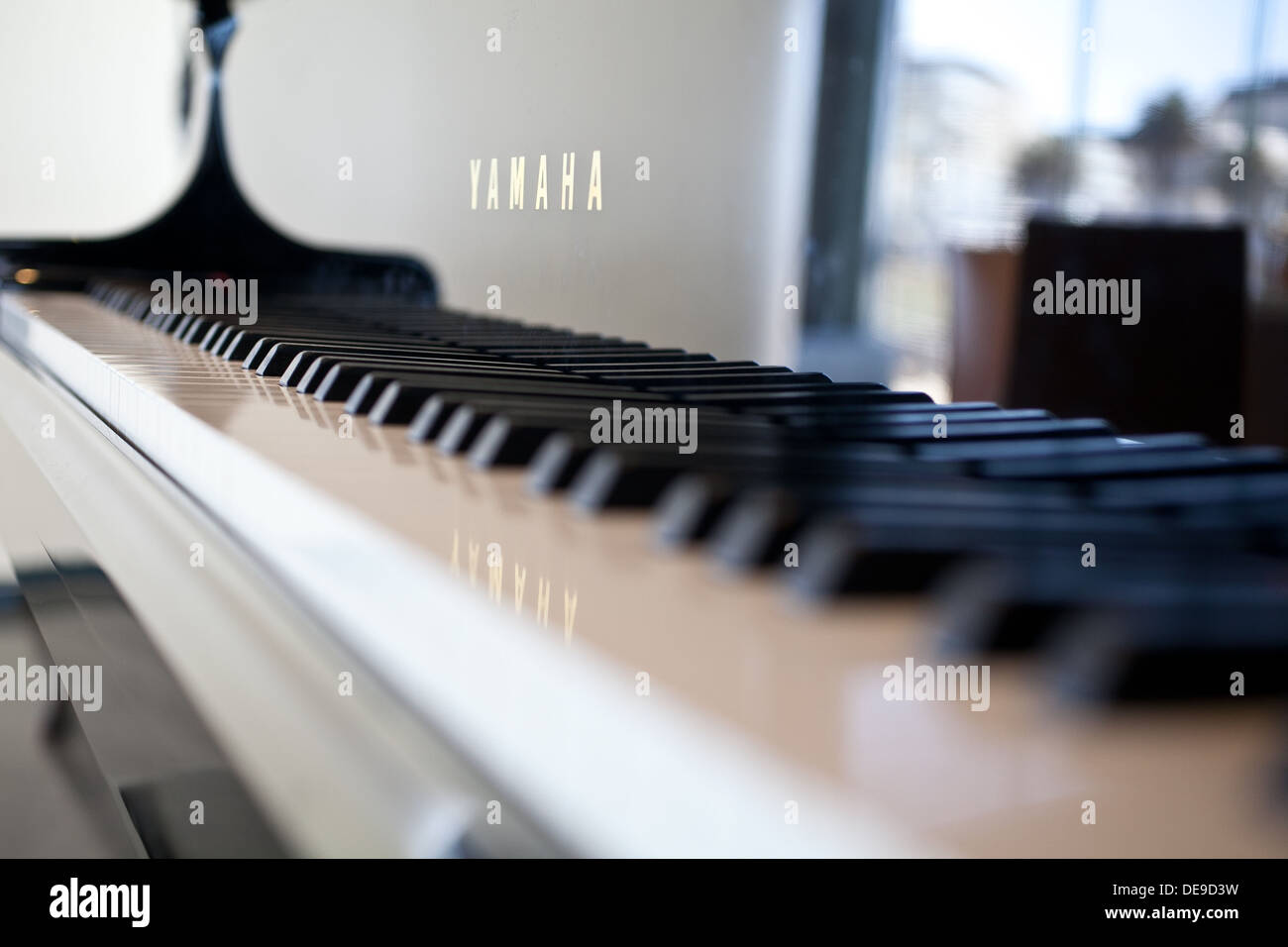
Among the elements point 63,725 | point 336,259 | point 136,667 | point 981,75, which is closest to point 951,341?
point 336,259

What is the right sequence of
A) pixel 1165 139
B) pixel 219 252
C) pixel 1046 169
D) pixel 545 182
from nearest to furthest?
pixel 545 182
pixel 219 252
pixel 1165 139
pixel 1046 169

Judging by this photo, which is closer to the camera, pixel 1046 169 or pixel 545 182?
pixel 545 182

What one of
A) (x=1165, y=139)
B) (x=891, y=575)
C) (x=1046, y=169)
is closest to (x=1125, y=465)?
(x=891, y=575)

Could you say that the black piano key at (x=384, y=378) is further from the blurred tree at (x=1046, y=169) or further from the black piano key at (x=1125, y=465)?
the blurred tree at (x=1046, y=169)

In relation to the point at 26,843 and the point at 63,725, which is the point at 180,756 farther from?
the point at 63,725

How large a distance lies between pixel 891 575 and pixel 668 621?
37mm

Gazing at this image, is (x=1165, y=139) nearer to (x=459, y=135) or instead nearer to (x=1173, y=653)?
(x=459, y=135)

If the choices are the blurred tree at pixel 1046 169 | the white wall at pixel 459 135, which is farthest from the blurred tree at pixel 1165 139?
the white wall at pixel 459 135

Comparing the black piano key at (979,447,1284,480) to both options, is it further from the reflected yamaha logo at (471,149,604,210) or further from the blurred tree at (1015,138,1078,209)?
the blurred tree at (1015,138,1078,209)

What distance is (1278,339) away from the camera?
1.37 m

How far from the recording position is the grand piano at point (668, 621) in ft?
0.43

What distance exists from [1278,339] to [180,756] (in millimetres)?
1354

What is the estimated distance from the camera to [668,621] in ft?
0.58

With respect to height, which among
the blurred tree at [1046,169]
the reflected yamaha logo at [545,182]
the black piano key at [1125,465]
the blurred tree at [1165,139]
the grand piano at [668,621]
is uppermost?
the blurred tree at [1046,169]
